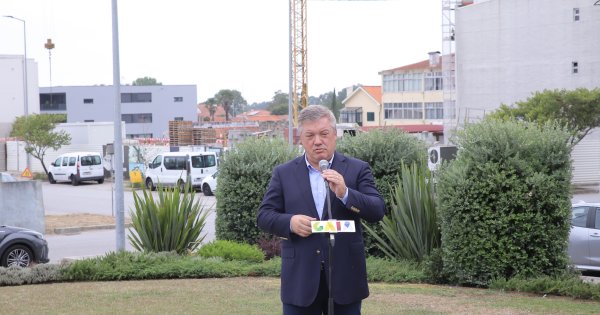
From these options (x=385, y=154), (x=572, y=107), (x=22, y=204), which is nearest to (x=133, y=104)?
(x=572, y=107)

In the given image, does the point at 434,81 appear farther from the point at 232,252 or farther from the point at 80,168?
the point at 232,252

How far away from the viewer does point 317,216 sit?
5020 millimetres

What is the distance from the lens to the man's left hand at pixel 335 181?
465 cm

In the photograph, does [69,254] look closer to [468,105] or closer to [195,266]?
[195,266]

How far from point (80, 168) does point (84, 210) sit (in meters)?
16.0

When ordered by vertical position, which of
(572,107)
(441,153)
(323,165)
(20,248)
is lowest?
(20,248)

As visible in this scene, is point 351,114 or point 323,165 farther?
point 351,114

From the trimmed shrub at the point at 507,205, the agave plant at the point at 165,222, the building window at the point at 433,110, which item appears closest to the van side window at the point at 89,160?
the agave plant at the point at 165,222

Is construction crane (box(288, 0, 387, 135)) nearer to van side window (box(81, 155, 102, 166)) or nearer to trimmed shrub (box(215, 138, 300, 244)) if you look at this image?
van side window (box(81, 155, 102, 166))

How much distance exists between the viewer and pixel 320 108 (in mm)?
5074

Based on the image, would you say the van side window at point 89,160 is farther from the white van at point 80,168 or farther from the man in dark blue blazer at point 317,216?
the man in dark blue blazer at point 317,216

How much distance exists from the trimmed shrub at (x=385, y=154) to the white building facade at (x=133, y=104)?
87.3 metres

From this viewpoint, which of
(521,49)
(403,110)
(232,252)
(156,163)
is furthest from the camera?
(403,110)

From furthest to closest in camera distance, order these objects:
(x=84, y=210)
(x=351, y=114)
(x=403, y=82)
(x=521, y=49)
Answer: (x=351, y=114) < (x=403, y=82) < (x=521, y=49) < (x=84, y=210)
